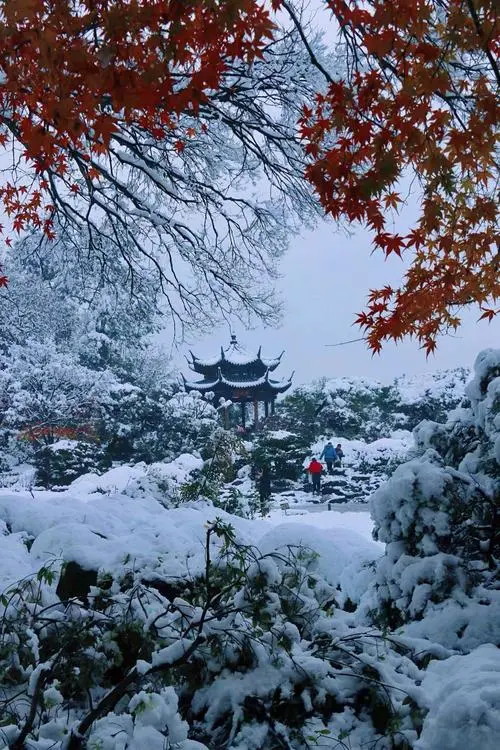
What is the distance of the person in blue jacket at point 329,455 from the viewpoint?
20.5 metres

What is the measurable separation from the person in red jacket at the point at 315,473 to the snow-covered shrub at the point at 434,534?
50.2ft

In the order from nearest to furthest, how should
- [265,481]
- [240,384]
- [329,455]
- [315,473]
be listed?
[315,473] < [265,481] < [329,455] < [240,384]

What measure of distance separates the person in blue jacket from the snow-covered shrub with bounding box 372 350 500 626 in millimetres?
17446

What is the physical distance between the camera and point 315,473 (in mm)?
18625

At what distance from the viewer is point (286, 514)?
14.5 meters

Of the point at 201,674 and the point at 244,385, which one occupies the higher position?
the point at 244,385

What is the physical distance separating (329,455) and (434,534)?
58.7 ft

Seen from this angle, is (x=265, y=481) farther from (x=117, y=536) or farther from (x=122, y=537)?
(x=122, y=537)

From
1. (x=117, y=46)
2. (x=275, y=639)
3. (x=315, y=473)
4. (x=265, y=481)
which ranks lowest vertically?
(x=265, y=481)

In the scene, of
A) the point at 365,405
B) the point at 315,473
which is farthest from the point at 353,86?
the point at 365,405

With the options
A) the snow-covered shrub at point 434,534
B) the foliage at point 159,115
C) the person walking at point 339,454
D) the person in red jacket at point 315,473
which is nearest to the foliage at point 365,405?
the person walking at point 339,454

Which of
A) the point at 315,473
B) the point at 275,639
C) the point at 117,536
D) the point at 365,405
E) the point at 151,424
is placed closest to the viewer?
the point at 275,639

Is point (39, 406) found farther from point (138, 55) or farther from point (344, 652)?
point (344, 652)

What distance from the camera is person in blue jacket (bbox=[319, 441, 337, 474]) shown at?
2050 centimetres
